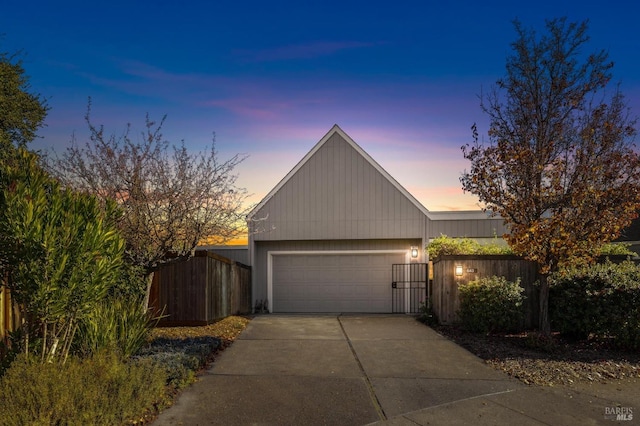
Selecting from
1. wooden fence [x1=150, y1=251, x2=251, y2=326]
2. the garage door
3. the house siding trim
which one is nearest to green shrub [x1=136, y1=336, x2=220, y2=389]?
wooden fence [x1=150, y1=251, x2=251, y2=326]

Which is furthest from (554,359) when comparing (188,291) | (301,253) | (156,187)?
(301,253)

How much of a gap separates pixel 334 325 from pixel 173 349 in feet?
18.6

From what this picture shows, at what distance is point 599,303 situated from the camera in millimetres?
8984

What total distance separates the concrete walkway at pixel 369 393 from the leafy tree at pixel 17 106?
1416 cm

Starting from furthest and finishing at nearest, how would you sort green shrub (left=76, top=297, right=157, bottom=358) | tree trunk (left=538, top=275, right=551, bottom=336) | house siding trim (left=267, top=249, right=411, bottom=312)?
house siding trim (left=267, top=249, right=411, bottom=312)
tree trunk (left=538, top=275, right=551, bottom=336)
green shrub (left=76, top=297, right=157, bottom=358)

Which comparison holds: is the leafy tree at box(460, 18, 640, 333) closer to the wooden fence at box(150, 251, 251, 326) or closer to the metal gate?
the wooden fence at box(150, 251, 251, 326)

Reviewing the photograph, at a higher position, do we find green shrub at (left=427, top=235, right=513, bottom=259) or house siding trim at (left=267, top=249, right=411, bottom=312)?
green shrub at (left=427, top=235, right=513, bottom=259)

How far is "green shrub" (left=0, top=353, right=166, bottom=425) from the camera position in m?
4.16

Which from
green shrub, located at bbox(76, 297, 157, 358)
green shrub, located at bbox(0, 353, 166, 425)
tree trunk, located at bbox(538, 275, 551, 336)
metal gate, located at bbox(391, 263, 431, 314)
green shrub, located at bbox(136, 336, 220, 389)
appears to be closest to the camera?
green shrub, located at bbox(0, 353, 166, 425)

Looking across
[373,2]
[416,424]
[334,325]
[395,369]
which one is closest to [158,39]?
[373,2]

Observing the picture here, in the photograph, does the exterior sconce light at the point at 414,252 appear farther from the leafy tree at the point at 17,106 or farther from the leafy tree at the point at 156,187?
the leafy tree at the point at 17,106

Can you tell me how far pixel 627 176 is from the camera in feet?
29.2

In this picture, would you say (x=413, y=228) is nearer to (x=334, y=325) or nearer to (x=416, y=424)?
(x=334, y=325)

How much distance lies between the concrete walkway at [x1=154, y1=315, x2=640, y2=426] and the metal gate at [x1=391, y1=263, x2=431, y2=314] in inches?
332
